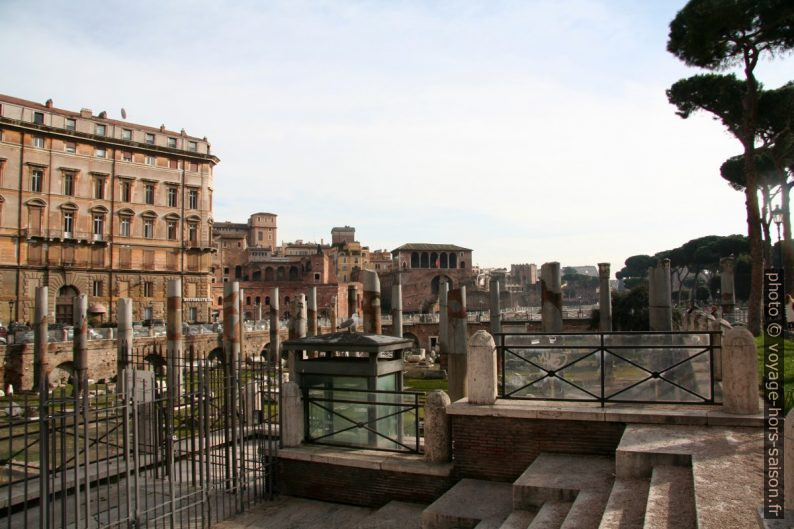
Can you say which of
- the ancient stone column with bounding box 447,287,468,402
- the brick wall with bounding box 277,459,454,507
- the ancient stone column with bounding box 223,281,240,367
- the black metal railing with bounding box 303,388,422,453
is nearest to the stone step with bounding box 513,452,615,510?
the brick wall with bounding box 277,459,454,507

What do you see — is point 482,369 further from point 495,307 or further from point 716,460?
point 495,307

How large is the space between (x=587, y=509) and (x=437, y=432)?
2420 mm

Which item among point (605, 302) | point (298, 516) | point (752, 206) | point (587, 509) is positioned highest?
point (752, 206)

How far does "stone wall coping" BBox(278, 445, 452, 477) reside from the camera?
6.90 m

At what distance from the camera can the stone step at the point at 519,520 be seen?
17.1 ft

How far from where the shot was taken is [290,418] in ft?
26.2

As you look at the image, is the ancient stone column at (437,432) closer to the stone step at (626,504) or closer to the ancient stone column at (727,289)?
the stone step at (626,504)

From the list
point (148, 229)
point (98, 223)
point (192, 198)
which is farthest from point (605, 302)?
point (192, 198)

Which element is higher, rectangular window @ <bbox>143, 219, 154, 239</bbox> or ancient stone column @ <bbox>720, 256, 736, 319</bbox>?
rectangular window @ <bbox>143, 219, 154, 239</bbox>

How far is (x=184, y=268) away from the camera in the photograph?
4297cm

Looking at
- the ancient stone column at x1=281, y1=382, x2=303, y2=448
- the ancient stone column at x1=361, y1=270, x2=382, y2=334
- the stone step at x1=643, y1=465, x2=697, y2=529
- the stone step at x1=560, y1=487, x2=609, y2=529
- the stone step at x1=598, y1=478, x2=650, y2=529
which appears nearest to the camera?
the stone step at x1=643, y1=465, x2=697, y2=529

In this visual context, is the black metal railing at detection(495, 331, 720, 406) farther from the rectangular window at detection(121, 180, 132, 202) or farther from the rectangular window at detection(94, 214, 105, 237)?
the rectangular window at detection(121, 180, 132, 202)

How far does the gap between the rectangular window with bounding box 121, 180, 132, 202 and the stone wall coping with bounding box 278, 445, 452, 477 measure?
123ft

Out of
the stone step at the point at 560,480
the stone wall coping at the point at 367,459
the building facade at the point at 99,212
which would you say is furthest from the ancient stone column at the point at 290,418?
the building facade at the point at 99,212
